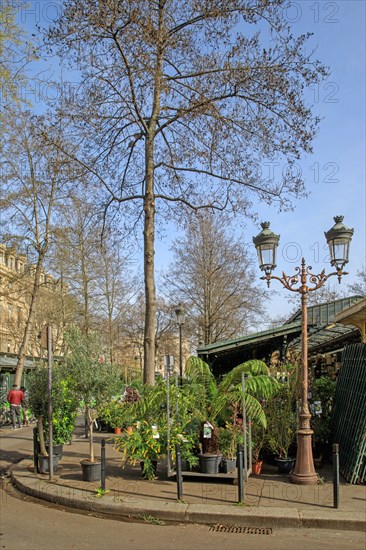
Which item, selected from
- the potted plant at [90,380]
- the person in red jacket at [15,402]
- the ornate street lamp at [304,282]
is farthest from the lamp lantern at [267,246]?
the person in red jacket at [15,402]

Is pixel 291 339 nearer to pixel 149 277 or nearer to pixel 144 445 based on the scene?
pixel 149 277

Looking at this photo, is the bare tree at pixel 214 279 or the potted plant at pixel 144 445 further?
the bare tree at pixel 214 279

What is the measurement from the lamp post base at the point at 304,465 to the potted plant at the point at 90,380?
3443mm

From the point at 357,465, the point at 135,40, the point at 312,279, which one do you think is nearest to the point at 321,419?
the point at 357,465

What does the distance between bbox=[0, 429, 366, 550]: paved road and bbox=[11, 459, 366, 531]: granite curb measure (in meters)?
0.13

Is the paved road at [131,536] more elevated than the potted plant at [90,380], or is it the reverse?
the potted plant at [90,380]

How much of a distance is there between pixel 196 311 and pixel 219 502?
25.6 metres

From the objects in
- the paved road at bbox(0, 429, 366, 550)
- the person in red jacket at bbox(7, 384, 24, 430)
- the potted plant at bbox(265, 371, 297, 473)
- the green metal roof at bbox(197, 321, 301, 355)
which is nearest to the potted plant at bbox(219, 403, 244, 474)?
the potted plant at bbox(265, 371, 297, 473)

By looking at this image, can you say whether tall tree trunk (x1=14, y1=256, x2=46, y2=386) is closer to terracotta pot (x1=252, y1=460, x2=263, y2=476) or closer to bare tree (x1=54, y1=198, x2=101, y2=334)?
bare tree (x1=54, y1=198, x2=101, y2=334)

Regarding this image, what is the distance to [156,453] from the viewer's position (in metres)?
8.91

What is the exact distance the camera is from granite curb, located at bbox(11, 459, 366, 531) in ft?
21.7

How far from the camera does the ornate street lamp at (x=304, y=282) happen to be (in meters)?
8.56

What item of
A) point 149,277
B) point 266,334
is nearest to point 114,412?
point 149,277

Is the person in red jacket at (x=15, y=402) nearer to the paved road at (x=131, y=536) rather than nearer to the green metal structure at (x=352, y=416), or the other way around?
the paved road at (x=131, y=536)
